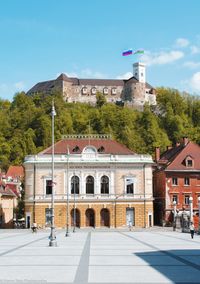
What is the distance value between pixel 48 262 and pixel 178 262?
17.7 feet

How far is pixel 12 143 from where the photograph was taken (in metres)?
137

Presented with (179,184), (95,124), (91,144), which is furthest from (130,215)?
→ (95,124)

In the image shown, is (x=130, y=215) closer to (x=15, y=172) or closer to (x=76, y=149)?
(x=76, y=149)

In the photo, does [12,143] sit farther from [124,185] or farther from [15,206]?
[124,185]

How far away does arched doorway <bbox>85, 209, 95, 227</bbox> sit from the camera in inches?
2991

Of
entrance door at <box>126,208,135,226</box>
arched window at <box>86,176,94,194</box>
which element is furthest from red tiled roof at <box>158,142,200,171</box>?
arched window at <box>86,176,94,194</box>

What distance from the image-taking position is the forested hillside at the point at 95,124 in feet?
442

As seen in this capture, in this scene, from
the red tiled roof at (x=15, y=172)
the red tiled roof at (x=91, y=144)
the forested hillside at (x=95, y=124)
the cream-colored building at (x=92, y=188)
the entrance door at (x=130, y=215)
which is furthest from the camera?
the forested hillside at (x=95, y=124)

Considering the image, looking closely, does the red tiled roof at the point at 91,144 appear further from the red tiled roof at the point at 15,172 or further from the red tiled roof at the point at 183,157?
the red tiled roof at the point at 15,172

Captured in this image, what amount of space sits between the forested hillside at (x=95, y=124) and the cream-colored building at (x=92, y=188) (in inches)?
1942

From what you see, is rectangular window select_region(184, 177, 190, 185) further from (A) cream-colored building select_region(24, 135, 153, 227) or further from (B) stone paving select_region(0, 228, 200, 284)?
(B) stone paving select_region(0, 228, 200, 284)

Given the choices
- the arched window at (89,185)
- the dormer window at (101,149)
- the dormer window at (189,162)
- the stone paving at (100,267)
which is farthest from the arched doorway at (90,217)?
the stone paving at (100,267)

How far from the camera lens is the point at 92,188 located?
76.9 m

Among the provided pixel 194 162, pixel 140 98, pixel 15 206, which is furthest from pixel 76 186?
pixel 140 98
